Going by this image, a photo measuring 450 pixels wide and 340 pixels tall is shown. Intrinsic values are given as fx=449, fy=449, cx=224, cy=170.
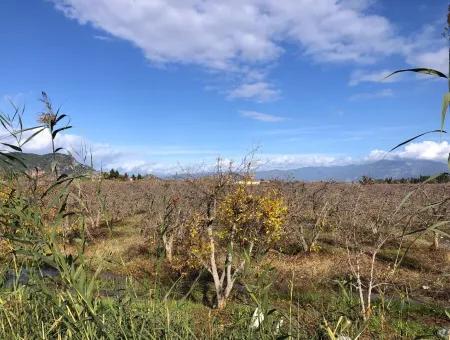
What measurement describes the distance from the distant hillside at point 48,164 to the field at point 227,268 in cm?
17

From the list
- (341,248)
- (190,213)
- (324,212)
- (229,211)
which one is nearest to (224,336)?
(229,211)

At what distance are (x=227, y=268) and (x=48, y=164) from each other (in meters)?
14.1

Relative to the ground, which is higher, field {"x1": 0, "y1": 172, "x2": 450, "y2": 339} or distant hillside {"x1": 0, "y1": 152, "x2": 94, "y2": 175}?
distant hillside {"x1": 0, "y1": 152, "x2": 94, "y2": 175}

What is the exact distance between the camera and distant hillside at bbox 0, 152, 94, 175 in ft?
10.8

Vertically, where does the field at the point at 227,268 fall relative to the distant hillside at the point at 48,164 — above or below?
below

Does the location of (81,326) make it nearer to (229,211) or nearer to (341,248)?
(229,211)

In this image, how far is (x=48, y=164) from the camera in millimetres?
3260

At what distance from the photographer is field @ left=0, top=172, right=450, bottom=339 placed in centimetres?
292

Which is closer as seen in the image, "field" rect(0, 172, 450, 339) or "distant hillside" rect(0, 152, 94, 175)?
"field" rect(0, 172, 450, 339)

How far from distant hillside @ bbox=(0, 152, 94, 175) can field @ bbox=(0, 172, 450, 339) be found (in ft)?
0.55

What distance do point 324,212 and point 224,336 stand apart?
25816 millimetres

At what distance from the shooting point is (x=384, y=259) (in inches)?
919

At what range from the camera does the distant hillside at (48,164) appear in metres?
3.29

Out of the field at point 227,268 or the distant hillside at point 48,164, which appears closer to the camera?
the field at point 227,268
